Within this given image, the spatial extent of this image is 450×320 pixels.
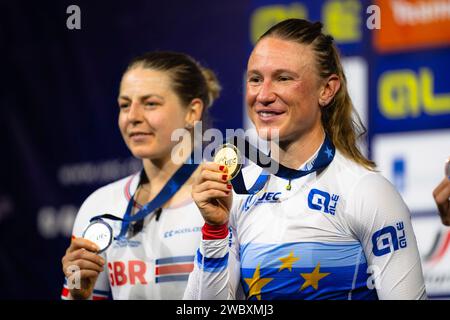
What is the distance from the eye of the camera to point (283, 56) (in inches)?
94.4

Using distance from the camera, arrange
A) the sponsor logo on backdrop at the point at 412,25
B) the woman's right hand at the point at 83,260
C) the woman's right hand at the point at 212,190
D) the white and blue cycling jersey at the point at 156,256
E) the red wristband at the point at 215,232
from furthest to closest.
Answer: the sponsor logo on backdrop at the point at 412,25 → the white and blue cycling jersey at the point at 156,256 → the woman's right hand at the point at 83,260 → the red wristband at the point at 215,232 → the woman's right hand at the point at 212,190

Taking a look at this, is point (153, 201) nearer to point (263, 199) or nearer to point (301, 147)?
point (263, 199)

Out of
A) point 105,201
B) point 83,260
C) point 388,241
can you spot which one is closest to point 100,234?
point 83,260

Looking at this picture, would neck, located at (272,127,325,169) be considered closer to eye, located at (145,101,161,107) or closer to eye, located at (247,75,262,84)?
eye, located at (247,75,262,84)

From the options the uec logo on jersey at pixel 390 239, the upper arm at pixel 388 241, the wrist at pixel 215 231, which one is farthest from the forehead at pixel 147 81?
the uec logo on jersey at pixel 390 239

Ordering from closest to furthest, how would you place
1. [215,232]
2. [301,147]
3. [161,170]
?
[215,232]
[301,147]
[161,170]

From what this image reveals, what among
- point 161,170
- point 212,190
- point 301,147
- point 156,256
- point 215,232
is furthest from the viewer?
point 161,170

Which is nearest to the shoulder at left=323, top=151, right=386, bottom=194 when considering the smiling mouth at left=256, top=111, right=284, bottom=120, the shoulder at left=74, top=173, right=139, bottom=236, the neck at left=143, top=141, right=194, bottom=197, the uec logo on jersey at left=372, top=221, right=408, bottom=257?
the uec logo on jersey at left=372, top=221, right=408, bottom=257

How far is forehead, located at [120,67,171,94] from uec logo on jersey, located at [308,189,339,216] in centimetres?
82

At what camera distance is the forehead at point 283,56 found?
7.86ft

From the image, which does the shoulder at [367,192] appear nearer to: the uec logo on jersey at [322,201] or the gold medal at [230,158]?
the uec logo on jersey at [322,201]

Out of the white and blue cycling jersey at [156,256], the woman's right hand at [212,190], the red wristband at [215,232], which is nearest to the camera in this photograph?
the woman's right hand at [212,190]

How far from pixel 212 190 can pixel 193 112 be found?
795 millimetres

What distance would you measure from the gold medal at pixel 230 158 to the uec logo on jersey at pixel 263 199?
0.21m
